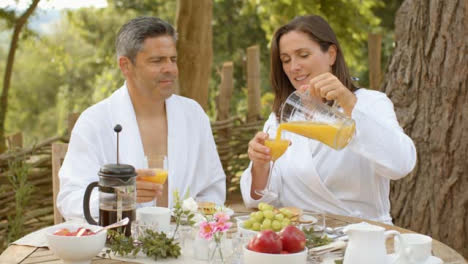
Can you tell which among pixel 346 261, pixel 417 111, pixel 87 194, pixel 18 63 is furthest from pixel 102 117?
pixel 18 63

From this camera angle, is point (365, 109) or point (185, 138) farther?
point (185, 138)

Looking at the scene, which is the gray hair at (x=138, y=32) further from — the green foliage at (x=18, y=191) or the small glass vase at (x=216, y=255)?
the green foliage at (x=18, y=191)

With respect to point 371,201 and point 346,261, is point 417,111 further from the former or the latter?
point 346,261

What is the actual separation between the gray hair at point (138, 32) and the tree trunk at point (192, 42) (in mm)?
2027

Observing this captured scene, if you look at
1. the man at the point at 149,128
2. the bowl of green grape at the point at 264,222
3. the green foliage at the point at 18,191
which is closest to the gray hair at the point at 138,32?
the man at the point at 149,128

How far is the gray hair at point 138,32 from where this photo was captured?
3.17 m

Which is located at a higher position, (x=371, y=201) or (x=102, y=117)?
(x=102, y=117)

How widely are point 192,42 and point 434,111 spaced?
195cm

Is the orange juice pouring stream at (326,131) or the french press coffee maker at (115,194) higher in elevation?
the orange juice pouring stream at (326,131)

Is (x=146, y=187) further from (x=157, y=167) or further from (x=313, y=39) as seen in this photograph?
(x=313, y=39)

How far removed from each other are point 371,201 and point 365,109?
433mm

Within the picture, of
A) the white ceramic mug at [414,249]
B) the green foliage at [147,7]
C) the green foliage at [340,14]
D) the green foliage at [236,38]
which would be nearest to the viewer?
the white ceramic mug at [414,249]

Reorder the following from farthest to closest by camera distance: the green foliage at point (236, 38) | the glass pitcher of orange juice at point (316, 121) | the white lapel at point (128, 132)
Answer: the green foliage at point (236, 38) → the white lapel at point (128, 132) → the glass pitcher of orange juice at point (316, 121)

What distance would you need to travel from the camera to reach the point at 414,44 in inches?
178
